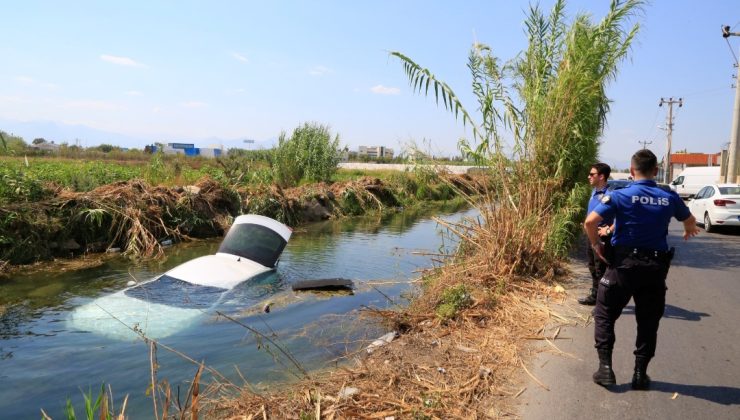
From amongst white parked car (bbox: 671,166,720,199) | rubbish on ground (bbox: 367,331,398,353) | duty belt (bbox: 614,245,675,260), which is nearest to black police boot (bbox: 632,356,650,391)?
duty belt (bbox: 614,245,675,260)

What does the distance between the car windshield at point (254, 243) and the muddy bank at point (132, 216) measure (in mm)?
3362

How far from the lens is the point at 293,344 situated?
6555mm

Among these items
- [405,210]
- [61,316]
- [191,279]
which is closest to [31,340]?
[61,316]

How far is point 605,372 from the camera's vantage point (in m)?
4.32

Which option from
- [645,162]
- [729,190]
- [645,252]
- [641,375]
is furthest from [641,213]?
[729,190]

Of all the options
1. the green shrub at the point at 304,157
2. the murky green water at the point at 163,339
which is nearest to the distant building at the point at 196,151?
the green shrub at the point at 304,157

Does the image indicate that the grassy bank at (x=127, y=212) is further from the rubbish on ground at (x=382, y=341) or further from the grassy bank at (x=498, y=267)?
the rubbish on ground at (x=382, y=341)

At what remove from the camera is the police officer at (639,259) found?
4223 millimetres

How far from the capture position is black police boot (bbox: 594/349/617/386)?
4297 millimetres

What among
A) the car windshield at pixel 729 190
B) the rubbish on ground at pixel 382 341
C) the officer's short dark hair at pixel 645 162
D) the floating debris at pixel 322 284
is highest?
the officer's short dark hair at pixel 645 162

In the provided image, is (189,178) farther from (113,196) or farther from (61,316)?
(61,316)

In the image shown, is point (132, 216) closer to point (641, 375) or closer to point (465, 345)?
point (465, 345)

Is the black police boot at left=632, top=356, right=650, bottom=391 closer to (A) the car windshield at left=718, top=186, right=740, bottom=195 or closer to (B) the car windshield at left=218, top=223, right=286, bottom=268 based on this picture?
(B) the car windshield at left=218, top=223, right=286, bottom=268

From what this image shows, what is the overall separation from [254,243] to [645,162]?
7.44m
